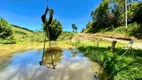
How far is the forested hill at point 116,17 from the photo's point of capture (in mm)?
32275

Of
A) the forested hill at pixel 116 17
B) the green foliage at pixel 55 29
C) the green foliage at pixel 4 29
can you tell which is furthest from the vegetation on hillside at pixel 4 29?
the forested hill at pixel 116 17

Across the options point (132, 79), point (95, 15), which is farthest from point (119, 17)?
point (132, 79)

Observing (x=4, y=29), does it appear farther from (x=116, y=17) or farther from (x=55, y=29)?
(x=116, y=17)

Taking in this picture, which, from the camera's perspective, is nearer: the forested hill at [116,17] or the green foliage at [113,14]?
the forested hill at [116,17]

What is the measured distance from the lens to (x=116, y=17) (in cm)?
3716

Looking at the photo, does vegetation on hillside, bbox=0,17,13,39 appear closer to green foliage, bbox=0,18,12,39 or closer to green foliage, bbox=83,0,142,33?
green foliage, bbox=0,18,12,39

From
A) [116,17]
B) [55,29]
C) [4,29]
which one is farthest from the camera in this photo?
[55,29]

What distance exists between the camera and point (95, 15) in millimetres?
41188

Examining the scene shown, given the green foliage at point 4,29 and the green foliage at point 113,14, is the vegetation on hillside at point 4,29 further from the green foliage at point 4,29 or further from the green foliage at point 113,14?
the green foliage at point 113,14

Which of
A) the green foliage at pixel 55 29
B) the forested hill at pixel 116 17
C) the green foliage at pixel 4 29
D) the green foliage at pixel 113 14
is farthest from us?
the green foliage at pixel 55 29

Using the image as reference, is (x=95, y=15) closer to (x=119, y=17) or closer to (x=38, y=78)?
(x=119, y=17)

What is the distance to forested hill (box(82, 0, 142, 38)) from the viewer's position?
32.3 meters

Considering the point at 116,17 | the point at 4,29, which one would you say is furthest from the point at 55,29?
the point at 116,17

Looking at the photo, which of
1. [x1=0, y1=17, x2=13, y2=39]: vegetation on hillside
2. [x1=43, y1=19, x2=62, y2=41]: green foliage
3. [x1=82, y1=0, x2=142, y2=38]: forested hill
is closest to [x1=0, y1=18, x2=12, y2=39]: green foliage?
[x1=0, y1=17, x2=13, y2=39]: vegetation on hillside
